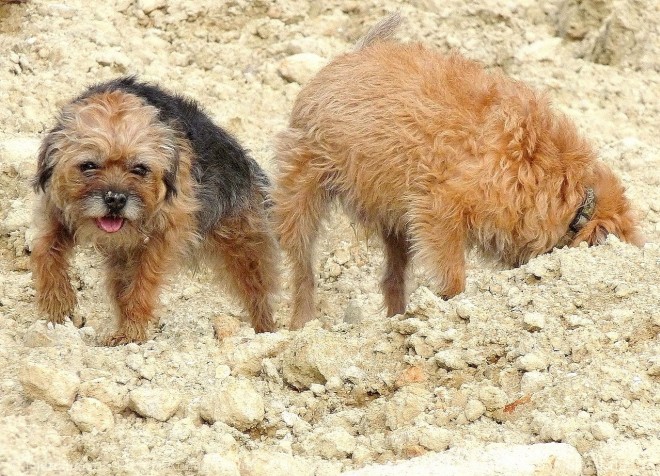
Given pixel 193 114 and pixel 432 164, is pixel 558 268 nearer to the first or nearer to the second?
pixel 432 164

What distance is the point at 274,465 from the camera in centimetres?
512

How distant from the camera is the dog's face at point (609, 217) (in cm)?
726

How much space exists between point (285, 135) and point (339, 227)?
214 centimetres

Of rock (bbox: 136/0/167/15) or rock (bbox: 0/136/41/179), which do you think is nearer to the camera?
rock (bbox: 0/136/41/179)

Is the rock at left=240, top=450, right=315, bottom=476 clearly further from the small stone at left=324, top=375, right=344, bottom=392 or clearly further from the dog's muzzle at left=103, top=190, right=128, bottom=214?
the dog's muzzle at left=103, top=190, right=128, bottom=214

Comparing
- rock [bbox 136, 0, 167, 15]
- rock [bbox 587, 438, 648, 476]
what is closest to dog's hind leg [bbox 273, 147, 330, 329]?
rock [bbox 587, 438, 648, 476]

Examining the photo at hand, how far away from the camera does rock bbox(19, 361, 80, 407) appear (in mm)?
5512

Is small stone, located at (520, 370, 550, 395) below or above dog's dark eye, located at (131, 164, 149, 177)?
above

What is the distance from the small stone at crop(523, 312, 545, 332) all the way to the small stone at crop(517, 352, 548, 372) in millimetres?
263

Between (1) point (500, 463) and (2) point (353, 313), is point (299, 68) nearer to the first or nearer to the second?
(2) point (353, 313)

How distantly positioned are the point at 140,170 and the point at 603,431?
11.2 ft

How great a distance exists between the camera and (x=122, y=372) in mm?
5965

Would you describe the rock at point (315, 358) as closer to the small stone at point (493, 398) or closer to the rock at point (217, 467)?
the small stone at point (493, 398)

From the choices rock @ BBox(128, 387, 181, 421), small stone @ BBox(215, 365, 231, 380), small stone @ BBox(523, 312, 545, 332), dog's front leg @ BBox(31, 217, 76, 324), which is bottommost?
dog's front leg @ BBox(31, 217, 76, 324)
